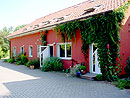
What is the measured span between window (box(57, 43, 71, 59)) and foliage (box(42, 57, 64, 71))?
59 centimetres

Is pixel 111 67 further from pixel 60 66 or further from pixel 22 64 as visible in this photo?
pixel 22 64

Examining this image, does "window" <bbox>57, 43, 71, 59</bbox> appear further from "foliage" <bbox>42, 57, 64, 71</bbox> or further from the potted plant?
the potted plant

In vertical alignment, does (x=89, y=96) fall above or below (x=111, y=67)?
below

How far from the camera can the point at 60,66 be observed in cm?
1052

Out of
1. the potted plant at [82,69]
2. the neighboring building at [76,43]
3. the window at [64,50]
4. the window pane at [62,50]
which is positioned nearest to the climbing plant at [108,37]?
the neighboring building at [76,43]

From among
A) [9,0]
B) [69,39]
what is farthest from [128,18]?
[9,0]

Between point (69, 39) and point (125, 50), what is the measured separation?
3893mm

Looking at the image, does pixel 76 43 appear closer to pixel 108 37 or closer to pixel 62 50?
pixel 62 50

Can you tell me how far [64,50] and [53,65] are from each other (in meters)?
1.53

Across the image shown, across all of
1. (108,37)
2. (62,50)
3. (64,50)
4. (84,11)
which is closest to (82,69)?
(108,37)

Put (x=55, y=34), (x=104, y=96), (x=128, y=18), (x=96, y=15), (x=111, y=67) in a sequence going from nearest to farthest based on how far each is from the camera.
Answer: (x=104, y=96) < (x=111, y=67) < (x=96, y=15) < (x=128, y=18) < (x=55, y=34)

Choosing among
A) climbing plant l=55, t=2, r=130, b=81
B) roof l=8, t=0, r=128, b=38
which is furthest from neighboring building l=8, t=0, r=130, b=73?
climbing plant l=55, t=2, r=130, b=81

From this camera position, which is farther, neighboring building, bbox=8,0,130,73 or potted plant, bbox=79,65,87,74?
potted plant, bbox=79,65,87,74

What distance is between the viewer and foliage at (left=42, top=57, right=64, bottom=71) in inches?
417
